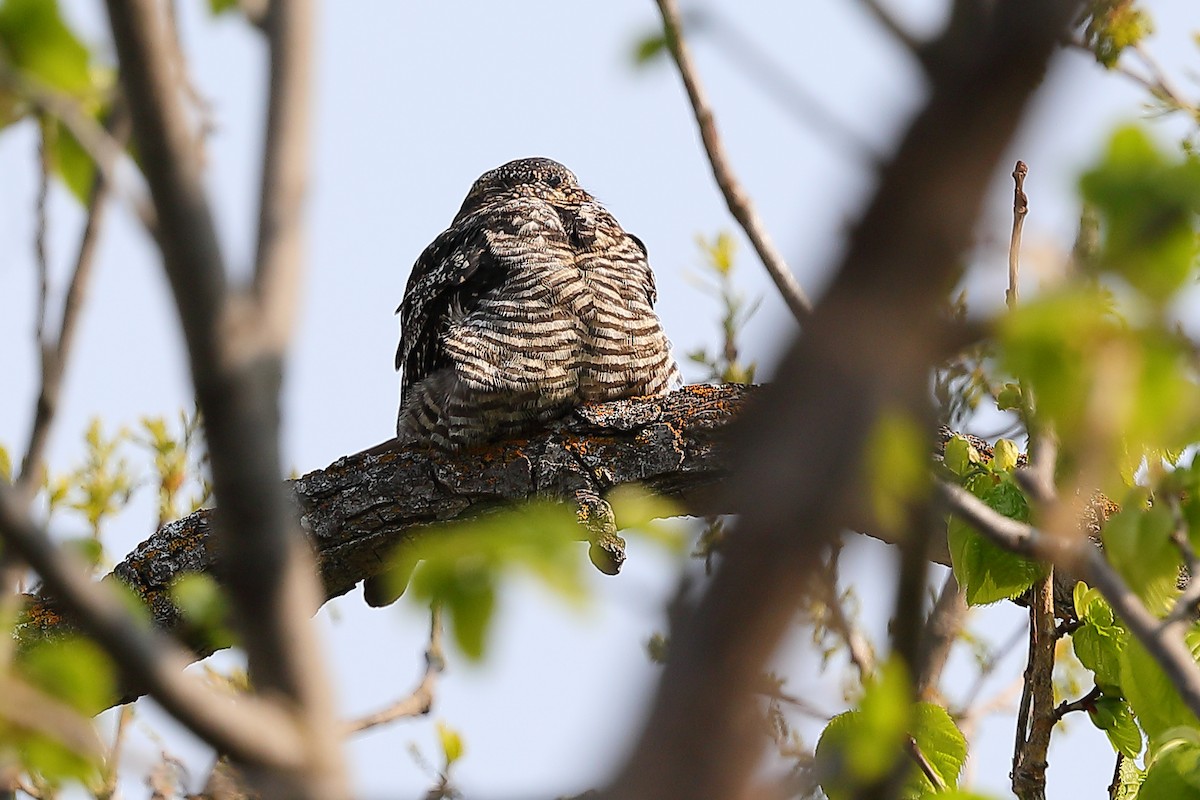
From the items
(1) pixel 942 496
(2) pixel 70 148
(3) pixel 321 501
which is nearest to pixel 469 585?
(1) pixel 942 496

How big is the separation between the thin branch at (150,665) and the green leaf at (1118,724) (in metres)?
2.48

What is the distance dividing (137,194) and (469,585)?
0.47 meters

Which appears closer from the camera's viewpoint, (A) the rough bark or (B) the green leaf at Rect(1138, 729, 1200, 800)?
(B) the green leaf at Rect(1138, 729, 1200, 800)

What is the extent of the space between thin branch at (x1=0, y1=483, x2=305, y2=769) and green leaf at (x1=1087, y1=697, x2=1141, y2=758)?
8.12 feet

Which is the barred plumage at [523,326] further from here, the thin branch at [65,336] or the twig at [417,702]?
the thin branch at [65,336]

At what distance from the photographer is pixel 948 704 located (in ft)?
16.8

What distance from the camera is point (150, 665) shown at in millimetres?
956

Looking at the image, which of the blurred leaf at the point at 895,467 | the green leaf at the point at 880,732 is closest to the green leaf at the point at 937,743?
the green leaf at the point at 880,732

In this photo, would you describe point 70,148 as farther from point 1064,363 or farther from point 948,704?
point 948,704

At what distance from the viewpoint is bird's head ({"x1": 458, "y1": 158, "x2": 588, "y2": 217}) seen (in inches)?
245

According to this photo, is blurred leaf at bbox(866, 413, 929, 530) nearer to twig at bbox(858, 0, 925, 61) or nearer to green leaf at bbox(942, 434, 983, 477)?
twig at bbox(858, 0, 925, 61)

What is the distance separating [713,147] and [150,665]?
1.50m

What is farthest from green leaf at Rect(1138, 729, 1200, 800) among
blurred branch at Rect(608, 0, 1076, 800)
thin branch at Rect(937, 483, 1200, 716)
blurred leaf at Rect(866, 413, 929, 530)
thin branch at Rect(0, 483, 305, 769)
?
thin branch at Rect(0, 483, 305, 769)

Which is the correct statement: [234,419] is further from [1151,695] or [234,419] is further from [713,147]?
[1151,695]
